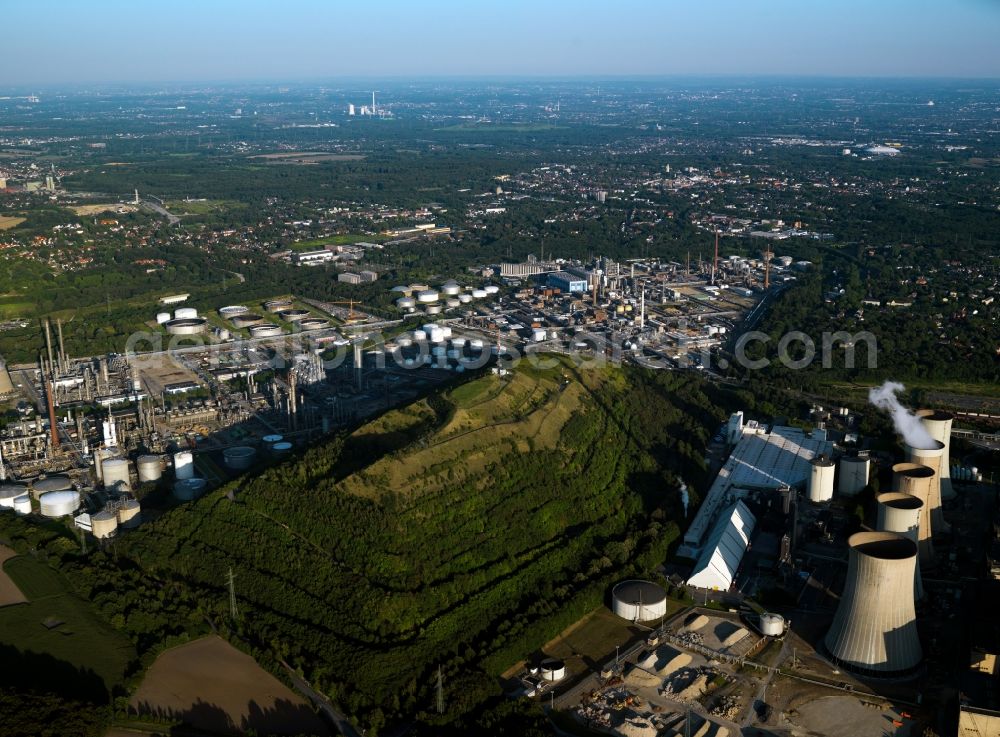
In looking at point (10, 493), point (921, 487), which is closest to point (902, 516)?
point (921, 487)

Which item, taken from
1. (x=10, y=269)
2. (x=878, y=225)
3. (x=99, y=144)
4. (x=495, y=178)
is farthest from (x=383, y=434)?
(x=99, y=144)

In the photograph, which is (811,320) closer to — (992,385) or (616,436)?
(992,385)

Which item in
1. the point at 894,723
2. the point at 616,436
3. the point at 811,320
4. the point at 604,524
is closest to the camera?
the point at 894,723

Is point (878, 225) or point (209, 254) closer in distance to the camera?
point (209, 254)

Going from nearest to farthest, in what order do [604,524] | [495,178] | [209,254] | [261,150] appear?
[604,524] → [209,254] → [495,178] → [261,150]

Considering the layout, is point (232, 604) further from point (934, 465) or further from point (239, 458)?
point (934, 465)

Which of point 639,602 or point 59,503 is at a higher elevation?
point 639,602
